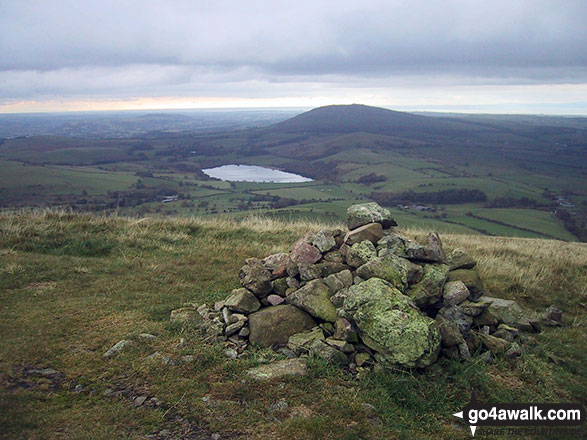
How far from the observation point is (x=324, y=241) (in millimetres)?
9805

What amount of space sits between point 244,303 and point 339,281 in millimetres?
2120

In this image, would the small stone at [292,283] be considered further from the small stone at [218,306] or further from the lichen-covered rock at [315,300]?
the small stone at [218,306]

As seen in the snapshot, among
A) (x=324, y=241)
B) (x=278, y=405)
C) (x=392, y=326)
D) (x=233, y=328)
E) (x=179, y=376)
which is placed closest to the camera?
(x=278, y=405)

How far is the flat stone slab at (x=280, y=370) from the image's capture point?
629 centimetres

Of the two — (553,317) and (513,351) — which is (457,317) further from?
(553,317)

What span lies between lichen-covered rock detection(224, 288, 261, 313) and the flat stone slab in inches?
64.1

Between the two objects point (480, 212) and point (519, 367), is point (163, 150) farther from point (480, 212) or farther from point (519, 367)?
point (519, 367)

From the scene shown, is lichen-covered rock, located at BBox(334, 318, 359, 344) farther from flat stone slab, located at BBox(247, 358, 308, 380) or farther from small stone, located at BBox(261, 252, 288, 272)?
small stone, located at BBox(261, 252, 288, 272)

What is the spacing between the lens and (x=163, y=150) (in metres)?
128

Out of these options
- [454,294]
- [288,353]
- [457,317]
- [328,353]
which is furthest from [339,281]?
[454,294]

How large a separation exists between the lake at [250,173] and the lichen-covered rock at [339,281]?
85823mm

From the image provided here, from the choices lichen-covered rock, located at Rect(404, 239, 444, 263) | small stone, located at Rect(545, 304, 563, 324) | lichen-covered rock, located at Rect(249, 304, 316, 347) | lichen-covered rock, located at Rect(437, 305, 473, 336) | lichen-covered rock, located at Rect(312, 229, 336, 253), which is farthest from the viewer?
lichen-covered rock, located at Rect(312, 229, 336, 253)

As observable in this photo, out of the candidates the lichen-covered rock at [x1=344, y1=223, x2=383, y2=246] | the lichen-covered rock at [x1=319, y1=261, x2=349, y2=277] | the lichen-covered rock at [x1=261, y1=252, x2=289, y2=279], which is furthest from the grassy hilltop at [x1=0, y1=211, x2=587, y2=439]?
the lichen-covered rock at [x1=344, y1=223, x2=383, y2=246]

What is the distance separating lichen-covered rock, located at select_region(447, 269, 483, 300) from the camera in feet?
30.8
